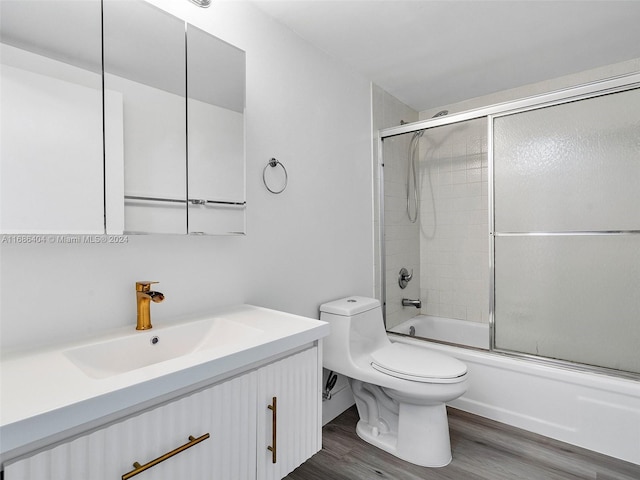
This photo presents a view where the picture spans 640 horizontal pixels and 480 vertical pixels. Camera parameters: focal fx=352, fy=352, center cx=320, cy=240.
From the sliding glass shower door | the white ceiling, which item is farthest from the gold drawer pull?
the sliding glass shower door

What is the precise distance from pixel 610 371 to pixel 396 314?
4.33 feet

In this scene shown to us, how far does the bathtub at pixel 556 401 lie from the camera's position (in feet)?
5.86

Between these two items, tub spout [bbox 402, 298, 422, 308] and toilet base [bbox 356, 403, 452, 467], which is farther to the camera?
tub spout [bbox 402, 298, 422, 308]

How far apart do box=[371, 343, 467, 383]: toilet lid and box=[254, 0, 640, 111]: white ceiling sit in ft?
5.92

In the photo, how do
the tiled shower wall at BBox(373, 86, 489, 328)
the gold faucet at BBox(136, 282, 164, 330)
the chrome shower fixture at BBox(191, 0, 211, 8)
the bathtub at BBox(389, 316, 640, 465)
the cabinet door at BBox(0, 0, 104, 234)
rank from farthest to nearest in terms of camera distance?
the tiled shower wall at BBox(373, 86, 489, 328), the bathtub at BBox(389, 316, 640, 465), the chrome shower fixture at BBox(191, 0, 211, 8), the gold faucet at BBox(136, 282, 164, 330), the cabinet door at BBox(0, 0, 104, 234)

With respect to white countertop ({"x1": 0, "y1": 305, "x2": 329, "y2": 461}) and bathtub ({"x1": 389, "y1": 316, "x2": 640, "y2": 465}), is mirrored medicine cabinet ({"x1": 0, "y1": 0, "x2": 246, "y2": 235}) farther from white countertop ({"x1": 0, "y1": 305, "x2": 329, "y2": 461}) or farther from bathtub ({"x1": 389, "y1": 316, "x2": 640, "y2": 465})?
bathtub ({"x1": 389, "y1": 316, "x2": 640, "y2": 465})

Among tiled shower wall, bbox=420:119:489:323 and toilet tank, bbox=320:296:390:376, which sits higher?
tiled shower wall, bbox=420:119:489:323

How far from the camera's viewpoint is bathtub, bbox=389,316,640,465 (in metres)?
1.79

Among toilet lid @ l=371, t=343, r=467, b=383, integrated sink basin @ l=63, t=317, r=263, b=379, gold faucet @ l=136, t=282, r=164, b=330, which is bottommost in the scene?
toilet lid @ l=371, t=343, r=467, b=383

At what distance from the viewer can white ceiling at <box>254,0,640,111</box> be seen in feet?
5.79

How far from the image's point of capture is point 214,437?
93 centimetres

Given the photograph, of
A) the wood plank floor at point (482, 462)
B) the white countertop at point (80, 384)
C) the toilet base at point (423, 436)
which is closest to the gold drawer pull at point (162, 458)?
the white countertop at point (80, 384)

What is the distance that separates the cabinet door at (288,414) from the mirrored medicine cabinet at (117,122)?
2.11 ft

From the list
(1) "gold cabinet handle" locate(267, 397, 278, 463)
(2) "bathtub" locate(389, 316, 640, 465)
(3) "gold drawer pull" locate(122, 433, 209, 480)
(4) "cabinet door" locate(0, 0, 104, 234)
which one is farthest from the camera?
(2) "bathtub" locate(389, 316, 640, 465)
